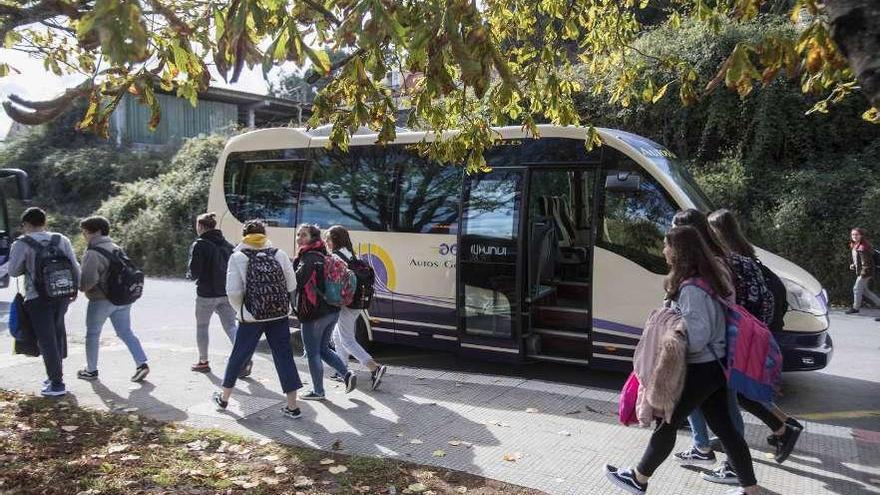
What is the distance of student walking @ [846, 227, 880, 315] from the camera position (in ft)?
37.7

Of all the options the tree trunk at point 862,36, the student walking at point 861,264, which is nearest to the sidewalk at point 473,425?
the tree trunk at point 862,36

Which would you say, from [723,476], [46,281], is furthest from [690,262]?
A: [46,281]

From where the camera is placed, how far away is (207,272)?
293 inches

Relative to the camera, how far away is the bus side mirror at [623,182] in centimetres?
671

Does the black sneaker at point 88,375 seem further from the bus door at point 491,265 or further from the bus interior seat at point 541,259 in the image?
the bus interior seat at point 541,259

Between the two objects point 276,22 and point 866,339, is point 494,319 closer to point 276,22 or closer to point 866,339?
point 276,22

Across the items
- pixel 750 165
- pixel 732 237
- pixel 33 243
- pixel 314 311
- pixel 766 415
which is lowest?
pixel 766 415

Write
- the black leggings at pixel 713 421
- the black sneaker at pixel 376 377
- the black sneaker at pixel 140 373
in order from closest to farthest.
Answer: the black leggings at pixel 713 421 → the black sneaker at pixel 376 377 → the black sneaker at pixel 140 373

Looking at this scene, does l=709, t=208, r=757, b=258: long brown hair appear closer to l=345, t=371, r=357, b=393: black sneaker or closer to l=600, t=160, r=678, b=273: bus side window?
l=600, t=160, r=678, b=273: bus side window

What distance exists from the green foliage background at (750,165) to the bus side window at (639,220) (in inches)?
126

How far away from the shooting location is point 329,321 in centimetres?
652

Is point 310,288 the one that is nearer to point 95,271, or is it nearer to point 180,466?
point 180,466

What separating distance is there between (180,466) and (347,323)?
2466mm

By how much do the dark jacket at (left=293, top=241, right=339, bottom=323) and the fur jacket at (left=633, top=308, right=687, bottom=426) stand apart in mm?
3147
